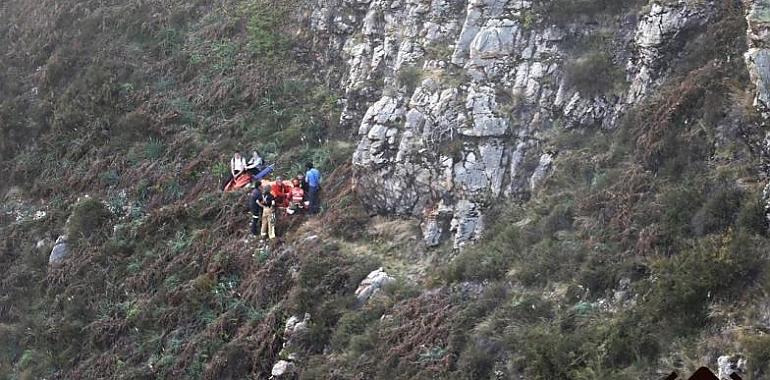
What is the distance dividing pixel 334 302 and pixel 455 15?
640 centimetres

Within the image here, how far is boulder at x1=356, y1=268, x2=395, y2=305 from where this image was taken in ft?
45.8

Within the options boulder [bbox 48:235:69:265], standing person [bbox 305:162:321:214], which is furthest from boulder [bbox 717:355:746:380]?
boulder [bbox 48:235:69:265]

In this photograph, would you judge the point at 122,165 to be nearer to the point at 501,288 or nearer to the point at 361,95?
the point at 361,95

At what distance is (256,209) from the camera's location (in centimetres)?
1600

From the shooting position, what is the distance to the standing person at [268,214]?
625 inches

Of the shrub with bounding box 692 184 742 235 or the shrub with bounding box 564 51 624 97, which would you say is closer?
the shrub with bounding box 692 184 742 235

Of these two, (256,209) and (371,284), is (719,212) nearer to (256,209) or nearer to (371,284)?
Answer: (371,284)

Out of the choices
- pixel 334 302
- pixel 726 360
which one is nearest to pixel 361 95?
pixel 334 302

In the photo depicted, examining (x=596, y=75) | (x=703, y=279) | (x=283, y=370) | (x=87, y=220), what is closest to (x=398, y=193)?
(x=283, y=370)

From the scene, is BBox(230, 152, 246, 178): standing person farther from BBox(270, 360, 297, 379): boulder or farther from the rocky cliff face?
BBox(270, 360, 297, 379): boulder

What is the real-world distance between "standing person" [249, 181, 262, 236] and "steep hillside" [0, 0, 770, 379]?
31cm

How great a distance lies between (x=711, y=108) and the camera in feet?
38.3

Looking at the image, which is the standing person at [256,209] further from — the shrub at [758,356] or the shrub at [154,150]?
the shrub at [758,356]

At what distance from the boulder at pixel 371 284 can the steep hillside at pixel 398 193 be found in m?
0.03
